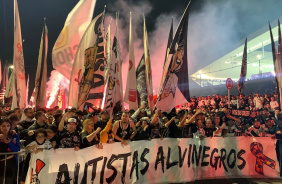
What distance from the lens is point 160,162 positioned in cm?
664

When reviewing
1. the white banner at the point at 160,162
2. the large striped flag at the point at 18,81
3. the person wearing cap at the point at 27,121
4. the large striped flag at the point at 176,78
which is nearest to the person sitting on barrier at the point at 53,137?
the white banner at the point at 160,162

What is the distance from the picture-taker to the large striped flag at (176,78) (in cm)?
753

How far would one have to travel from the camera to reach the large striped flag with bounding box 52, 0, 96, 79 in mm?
9133

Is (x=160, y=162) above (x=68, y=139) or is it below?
below

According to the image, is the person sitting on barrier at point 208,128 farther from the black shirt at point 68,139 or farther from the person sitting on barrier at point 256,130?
the black shirt at point 68,139

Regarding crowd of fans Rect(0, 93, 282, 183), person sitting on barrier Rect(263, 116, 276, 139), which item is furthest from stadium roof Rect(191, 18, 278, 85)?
crowd of fans Rect(0, 93, 282, 183)

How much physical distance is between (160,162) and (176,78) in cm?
237

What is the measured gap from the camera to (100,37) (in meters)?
7.97

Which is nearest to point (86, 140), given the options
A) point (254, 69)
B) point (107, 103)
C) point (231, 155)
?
point (107, 103)

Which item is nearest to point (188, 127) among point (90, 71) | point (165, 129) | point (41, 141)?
point (165, 129)

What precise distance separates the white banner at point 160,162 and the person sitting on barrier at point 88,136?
0.13 m

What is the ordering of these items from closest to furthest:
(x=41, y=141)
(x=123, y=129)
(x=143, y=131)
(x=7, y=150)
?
(x=7, y=150)
(x=41, y=141)
(x=123, y=129)
(x=143, y=131)

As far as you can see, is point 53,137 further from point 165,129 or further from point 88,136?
point 165,129

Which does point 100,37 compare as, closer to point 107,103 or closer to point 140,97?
point 107,103
